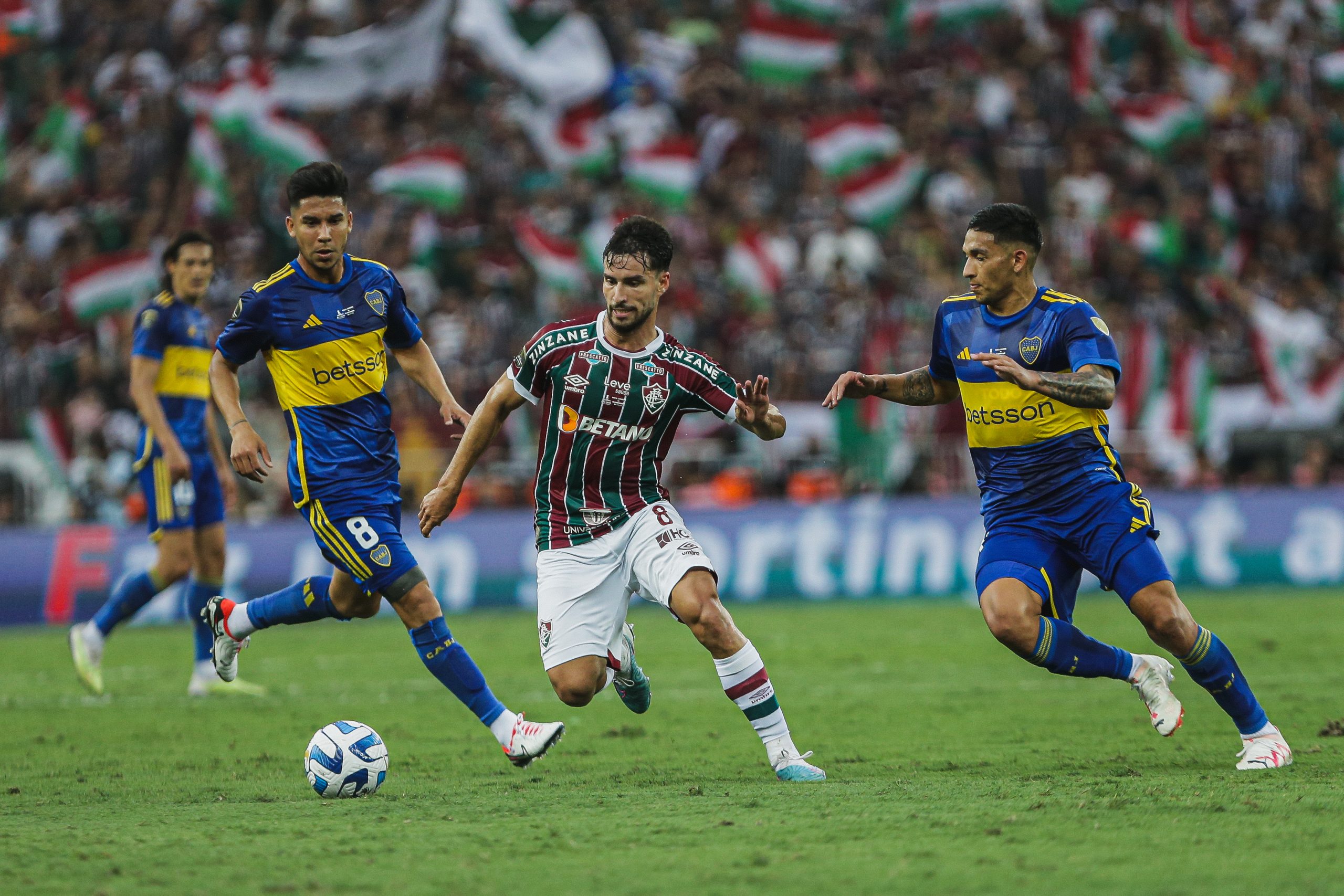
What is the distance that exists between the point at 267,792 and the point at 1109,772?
Result: 3741 millimetres

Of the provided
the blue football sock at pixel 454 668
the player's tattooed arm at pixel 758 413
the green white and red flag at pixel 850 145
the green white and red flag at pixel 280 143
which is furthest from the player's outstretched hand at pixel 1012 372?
the green white and red flag at pixel 280 143

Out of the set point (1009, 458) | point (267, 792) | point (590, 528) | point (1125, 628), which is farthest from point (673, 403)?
point (1125, 628)

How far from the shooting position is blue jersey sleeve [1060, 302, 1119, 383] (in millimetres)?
6875

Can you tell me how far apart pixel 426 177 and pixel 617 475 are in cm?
1502

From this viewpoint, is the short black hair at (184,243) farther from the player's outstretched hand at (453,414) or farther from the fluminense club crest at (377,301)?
the player's outstretched hand at (453,414)

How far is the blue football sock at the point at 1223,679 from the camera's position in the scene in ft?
22.7

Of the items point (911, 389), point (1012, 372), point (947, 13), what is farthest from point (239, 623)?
point (947, 13)

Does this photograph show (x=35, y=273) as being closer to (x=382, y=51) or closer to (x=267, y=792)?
(x=382, y=51)

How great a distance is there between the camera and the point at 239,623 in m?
8.38

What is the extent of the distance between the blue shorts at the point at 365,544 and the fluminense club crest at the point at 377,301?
1.00 meters

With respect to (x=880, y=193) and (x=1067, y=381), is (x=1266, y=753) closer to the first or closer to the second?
(x=1067, y=381)

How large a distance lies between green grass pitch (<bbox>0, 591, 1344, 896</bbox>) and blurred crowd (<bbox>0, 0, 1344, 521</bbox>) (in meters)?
5.73

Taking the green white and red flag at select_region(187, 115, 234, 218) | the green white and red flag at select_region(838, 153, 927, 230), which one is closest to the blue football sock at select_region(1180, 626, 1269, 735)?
the green white and red flag at select_region(838, 153, 927, 230)

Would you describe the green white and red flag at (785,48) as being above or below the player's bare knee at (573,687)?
above
